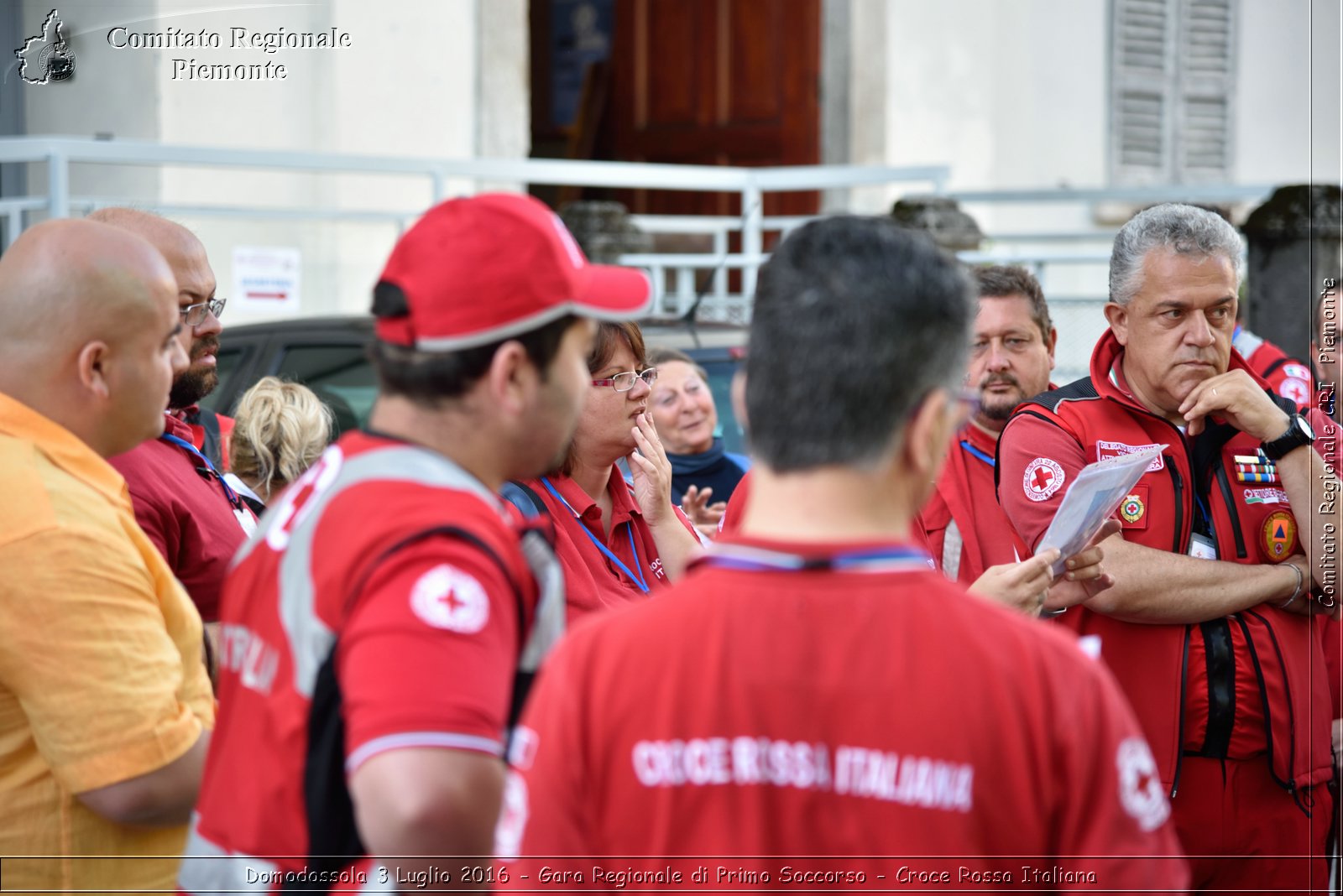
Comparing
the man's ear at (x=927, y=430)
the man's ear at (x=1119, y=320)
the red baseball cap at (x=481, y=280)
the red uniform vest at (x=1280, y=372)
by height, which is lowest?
the red uniform vest at (x=1280, y=372)

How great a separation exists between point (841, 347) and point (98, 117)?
827 cm

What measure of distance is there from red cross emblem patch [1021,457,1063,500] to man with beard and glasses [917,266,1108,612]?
18 centimetres

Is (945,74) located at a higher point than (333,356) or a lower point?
higher

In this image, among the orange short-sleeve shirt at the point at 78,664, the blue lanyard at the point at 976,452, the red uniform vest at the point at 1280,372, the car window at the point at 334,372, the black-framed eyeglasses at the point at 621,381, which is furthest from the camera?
the car window at the point at 334,372

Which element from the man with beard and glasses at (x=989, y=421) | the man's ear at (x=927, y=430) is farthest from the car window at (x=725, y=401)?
the man's ear at (x=927, y=430)

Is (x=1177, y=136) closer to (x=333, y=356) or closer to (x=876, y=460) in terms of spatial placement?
(x=333, y=356)

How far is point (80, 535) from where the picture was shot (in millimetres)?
2080

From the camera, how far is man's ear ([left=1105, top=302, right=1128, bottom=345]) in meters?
3.25

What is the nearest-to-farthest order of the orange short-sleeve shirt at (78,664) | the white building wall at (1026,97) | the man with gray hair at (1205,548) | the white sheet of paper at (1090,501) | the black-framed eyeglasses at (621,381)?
the orange short-sleeve shirt at (78,664), the white sheet of paper at (1090,501), the man with gray hair at (1205,548), the black-framed eyeglasses at (621,381), the white building wall at (1026,97)

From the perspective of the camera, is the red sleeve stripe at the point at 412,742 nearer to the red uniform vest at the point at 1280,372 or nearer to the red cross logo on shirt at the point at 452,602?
the red cross logo on shirt at the point at 452,602

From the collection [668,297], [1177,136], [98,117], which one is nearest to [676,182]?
[668,297]

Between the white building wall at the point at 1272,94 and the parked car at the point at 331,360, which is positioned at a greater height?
the white building wall at the point at 1272,94

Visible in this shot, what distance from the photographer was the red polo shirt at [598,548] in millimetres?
3055

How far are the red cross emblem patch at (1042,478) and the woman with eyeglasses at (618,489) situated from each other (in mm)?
801
